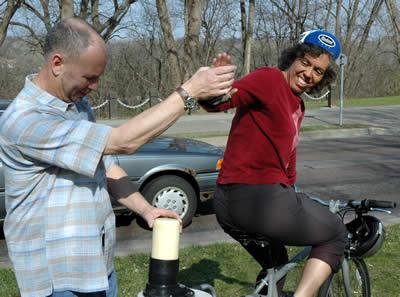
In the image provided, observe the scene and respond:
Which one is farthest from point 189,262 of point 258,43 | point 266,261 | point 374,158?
point 258,43

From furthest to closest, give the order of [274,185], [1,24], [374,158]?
1. [1,24]
2. [374,158]
3. [274,185]

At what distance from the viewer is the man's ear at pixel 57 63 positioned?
5.74 ft

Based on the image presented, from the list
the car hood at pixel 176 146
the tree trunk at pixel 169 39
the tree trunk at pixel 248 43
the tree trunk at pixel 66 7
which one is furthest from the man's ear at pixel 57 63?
the tree trunk at pixel 248 43

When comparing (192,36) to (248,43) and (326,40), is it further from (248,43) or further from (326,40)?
(326,40)

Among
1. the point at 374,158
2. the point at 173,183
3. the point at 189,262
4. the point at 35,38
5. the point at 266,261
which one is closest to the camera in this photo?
the point at 266,261

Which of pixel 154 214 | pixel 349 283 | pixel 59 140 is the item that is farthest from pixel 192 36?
pixel 59 140

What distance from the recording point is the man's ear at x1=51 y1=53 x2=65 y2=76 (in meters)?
1.75

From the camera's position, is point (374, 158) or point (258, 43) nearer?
point (374, 158)

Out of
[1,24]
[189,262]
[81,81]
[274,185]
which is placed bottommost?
[189,262]

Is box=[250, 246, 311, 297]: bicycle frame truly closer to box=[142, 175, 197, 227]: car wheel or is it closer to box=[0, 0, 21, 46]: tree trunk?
box=[142, 175, 197, 227]: car wheel

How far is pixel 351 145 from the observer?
564 inches

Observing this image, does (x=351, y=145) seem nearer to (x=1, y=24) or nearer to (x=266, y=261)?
(x=266, y=261)

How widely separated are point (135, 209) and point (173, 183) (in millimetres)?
3980

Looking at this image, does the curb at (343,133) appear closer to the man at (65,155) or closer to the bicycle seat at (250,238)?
the bicycle seat at (250,238)
